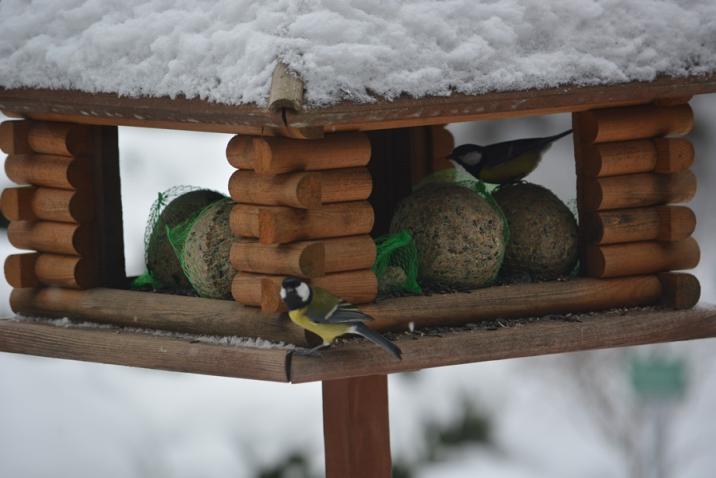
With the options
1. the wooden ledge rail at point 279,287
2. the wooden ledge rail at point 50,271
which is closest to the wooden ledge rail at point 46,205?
the wooden ledge rail at point 50,271

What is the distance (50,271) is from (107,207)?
0.23 m

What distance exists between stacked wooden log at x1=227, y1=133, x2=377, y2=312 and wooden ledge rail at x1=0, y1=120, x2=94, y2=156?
0.65m

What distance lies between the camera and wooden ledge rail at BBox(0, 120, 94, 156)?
327 centimetres

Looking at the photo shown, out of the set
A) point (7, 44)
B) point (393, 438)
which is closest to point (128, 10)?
point (7, 44)

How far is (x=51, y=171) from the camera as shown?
3.28 m

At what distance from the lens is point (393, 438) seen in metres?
6.25

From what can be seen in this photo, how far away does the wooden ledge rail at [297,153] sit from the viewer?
2662mm

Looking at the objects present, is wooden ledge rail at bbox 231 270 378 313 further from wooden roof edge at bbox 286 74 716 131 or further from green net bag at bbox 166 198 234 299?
wooden roof edge at bbox 286 74 716 131

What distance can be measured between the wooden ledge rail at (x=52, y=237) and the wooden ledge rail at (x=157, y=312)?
0.37 feet

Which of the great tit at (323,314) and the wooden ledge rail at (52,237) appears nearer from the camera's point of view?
the great tit at (323,314)

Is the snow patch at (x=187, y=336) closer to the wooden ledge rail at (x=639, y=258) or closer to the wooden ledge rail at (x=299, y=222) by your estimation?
the wooden ledge rail at (x=299, y=222)

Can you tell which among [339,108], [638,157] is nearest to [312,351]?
[339,108]

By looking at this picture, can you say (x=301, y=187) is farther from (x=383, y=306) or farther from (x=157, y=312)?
(x=157, y=312)

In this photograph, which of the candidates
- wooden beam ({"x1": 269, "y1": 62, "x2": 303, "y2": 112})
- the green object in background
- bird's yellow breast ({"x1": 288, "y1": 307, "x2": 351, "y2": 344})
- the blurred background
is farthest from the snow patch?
the blurred background
